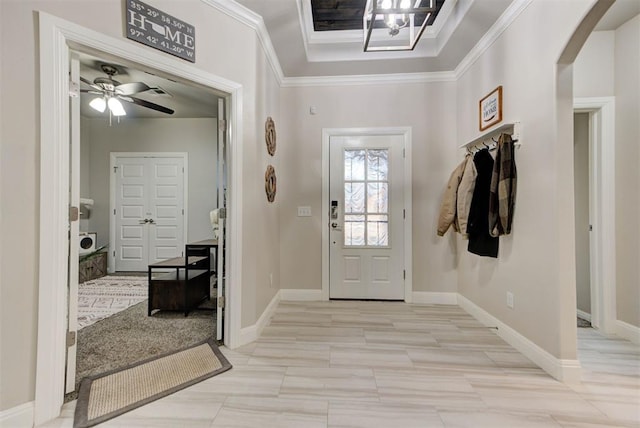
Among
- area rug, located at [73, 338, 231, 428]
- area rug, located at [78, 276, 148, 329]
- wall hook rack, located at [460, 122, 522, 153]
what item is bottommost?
area rug, located at [73, 338, 231, 428]

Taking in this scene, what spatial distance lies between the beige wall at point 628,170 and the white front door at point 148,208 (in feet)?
18.6

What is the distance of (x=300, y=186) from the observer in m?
3.29

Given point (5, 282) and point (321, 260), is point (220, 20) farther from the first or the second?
point (321, 260)

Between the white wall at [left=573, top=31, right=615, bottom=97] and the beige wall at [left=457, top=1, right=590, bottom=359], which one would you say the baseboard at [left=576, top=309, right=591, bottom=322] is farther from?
the white wall at [left=573, top=31, right=615, bottom=97]

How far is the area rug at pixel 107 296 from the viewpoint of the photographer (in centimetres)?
280

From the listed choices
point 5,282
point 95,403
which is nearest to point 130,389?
point 95,403

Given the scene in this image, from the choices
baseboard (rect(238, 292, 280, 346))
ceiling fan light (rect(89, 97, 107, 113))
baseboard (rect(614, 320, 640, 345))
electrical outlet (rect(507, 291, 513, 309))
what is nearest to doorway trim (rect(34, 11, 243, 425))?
baseboard (rect(238, 292, 280, 346))

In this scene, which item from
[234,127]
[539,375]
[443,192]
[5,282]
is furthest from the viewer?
[443,192]

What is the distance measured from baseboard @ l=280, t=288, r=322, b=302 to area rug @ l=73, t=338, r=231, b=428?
4.07 ft

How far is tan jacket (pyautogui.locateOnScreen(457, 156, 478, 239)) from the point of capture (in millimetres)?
2516

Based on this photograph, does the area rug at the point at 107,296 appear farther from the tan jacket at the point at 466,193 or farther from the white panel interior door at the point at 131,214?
the tan jacket at the point at 466,193

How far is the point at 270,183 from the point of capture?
9.16 feet

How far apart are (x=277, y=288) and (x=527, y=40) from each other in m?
3.27

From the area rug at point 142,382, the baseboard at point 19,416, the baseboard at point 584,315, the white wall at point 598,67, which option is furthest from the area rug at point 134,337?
the white wall at point 598,67
